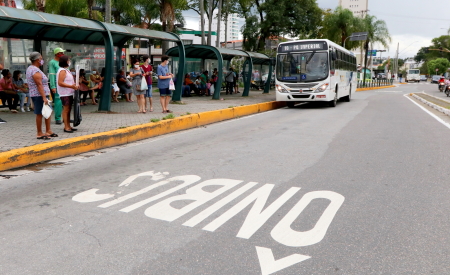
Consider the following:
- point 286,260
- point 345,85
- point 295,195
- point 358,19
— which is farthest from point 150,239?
point 358,19

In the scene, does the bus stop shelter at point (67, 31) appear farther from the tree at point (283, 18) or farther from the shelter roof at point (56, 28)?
the tree at point (283, 18)

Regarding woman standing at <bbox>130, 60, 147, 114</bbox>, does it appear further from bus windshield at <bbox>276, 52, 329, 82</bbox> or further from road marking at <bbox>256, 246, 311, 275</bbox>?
road marking at <bbox>256, 246, 311, 275</bbox>

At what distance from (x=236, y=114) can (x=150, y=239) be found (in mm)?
10662

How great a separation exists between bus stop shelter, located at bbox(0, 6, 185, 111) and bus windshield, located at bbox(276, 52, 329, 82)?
444 cm

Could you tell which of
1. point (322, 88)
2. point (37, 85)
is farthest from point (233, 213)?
point (322, 88)

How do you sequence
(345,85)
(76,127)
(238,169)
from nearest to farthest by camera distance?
(238,169) < (76,127) < (345,85)

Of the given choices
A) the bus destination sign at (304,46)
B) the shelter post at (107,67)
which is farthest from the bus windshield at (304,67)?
the shelter post at (107,67)

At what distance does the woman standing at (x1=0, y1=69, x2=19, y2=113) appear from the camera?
11.9m

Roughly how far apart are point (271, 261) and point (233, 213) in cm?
105

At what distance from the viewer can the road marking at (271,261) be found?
296 centimetres

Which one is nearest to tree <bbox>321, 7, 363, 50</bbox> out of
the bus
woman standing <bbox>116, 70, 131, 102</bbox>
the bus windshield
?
the bus windshield

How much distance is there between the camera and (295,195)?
4668 mm

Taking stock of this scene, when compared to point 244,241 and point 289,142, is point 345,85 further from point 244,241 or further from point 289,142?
point 244,241

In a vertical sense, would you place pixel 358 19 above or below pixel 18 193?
above
